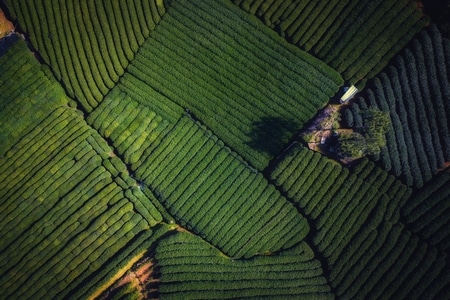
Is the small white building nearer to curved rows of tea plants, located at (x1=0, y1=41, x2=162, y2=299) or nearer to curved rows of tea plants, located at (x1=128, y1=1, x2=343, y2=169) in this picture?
curved rows of tea plants, located at (x1=128, y1=1, x2=343, y2=169)

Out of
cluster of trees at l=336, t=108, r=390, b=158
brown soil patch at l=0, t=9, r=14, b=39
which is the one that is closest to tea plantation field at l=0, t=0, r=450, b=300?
brown soil patch at l=0, t=9, r=14, b=39

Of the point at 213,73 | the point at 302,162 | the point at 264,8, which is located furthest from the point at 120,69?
the point at 302,162

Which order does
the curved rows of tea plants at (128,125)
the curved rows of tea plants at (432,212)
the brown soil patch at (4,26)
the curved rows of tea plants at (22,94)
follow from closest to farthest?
the curved rows of tea plants at (432,212) → the curved rows of tea plants at (128,125) → the curved rows of tea plants at (22,94) → the brown soil patch at (4,26)

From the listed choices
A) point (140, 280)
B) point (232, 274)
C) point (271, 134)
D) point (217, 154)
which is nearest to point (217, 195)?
point (217, 154)

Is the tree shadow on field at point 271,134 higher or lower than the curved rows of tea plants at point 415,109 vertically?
lower

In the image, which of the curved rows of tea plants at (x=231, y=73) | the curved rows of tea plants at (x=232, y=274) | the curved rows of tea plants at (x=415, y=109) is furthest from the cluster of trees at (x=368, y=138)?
the curved rows of tea plants at (x=232, y=274)

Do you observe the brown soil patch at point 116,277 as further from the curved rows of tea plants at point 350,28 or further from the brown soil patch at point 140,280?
the curved rows of tea plants at point 350,28
